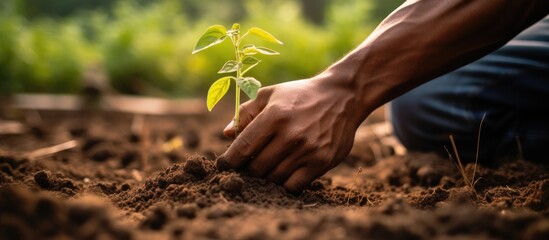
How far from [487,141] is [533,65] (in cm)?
48

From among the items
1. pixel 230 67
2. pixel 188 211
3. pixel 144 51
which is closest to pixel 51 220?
pixel 188 211

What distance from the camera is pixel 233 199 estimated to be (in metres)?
1.75

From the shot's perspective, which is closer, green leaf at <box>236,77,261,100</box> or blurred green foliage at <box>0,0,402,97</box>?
green leaf at <box>236,77,261,100</box>

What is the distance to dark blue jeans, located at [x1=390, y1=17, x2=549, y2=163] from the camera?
113 inches

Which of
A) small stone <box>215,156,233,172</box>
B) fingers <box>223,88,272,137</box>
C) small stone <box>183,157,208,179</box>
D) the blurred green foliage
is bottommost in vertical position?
small stone <box>215,156,233,172</box>

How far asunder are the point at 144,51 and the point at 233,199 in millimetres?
4646

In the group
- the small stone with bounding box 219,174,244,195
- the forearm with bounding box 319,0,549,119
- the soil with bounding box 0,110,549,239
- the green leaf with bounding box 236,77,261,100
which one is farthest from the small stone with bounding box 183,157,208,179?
the forearm with bounding box 319,0,549,119

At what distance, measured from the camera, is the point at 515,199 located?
191 cm

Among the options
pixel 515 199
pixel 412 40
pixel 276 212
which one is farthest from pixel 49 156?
pixel 515 199

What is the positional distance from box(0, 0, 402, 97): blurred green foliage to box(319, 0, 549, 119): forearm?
351cm

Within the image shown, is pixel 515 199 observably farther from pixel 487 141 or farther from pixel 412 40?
pixel 487 141

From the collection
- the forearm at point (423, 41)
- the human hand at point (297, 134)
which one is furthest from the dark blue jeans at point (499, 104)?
the human hand at point (297, 134)

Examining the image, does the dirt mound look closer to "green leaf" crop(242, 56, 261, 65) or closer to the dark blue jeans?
"green leaf" crop(242, 56, 261, 65)

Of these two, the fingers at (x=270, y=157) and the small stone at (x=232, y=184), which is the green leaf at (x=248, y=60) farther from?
the small stone at (x=232, y=184)
